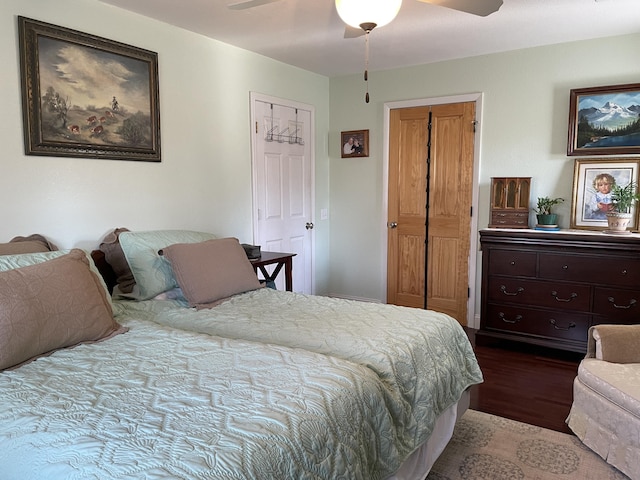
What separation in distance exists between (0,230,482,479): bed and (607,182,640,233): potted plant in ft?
5.92

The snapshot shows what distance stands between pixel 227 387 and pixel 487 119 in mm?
3507

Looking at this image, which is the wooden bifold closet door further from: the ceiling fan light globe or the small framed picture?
the ceiling fan light globe

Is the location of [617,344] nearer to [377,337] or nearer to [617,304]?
[617,304]

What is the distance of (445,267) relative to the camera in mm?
4395

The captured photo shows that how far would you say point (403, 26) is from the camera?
3.24m

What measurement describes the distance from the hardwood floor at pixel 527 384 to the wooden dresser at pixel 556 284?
0.37ft

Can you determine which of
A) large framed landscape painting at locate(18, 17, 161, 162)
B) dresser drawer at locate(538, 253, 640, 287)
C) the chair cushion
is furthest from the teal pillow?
dresser drawer at locate(538, 253, 640, 287)

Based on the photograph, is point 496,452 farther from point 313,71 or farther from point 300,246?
point 313,71

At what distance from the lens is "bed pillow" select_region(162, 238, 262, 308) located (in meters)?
2.53

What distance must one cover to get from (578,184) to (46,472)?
3.86 metres

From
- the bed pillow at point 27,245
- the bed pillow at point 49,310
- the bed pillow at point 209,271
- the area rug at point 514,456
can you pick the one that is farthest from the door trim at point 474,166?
the bed pillow at point 49,310

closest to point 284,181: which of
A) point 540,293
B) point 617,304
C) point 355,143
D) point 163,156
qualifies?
point 355,143

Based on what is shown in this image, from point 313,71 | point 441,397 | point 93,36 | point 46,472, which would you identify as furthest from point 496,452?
point 313,71

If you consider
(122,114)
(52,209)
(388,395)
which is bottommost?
(388,395)
